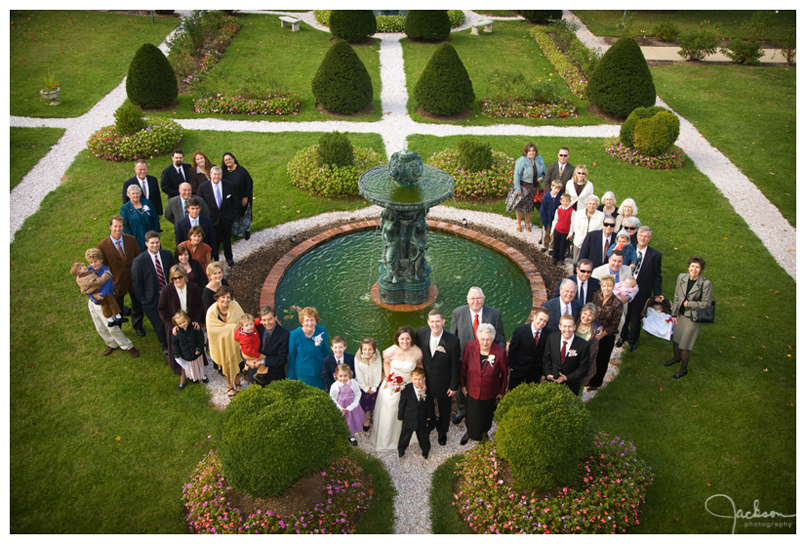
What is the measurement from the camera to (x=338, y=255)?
11.0 meters

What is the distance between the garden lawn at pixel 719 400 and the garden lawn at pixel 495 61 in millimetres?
7039

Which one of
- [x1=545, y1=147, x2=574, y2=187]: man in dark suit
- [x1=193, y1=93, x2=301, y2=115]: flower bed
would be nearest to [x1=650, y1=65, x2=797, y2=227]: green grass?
[x1=545, y1=147, x2=574, y2=187]: man in dark suit

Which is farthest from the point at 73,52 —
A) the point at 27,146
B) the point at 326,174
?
the point at 326,174

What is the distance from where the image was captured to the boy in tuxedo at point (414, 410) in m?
6.67

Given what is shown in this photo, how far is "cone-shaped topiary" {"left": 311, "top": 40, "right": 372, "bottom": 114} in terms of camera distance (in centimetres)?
1714

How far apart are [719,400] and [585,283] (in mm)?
2544

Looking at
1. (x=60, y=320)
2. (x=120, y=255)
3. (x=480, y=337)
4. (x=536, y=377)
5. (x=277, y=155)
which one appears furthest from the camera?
(x=277, y=155)

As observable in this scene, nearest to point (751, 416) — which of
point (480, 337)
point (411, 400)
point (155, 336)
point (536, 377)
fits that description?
point (536, 377)

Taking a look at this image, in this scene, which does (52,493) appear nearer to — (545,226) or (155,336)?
(155,336)

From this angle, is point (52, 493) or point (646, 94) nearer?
point (52, 493)

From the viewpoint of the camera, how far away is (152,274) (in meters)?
8.19

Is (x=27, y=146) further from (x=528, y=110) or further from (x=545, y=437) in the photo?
(x=545, y=437)

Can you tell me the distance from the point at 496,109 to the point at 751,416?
12.5 m

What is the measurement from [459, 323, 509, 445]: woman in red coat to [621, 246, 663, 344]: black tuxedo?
9.41ft
